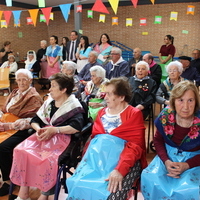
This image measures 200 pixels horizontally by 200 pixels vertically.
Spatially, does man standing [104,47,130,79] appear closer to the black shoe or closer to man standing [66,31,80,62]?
man standing [66,31,80,62]

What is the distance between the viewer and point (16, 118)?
8.16 ft

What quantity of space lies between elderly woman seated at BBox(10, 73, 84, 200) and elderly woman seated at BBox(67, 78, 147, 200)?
259 mm

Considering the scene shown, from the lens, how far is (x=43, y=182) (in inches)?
72.4

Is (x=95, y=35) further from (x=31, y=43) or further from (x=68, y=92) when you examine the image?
(x=68, y=92)

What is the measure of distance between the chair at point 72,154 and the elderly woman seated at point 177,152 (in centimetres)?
62

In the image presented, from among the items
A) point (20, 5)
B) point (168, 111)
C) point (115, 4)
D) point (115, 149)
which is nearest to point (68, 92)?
point (115, 149)

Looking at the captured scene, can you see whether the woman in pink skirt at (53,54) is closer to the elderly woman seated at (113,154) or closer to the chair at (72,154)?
the chair at (72,154)

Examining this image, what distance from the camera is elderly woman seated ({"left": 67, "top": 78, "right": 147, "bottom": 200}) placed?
148 centimetres

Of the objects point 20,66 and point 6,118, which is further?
point 20,66

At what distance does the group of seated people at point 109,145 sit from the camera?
4.92 ft

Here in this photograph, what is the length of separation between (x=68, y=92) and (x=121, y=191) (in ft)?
3.37

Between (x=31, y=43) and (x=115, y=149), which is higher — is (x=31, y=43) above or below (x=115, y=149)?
above

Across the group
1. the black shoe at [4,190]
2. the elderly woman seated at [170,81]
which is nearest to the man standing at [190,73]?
the elderly woman seated at [170,81]

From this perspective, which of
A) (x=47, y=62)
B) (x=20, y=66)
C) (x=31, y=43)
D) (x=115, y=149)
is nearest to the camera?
(x=115, y=149)
